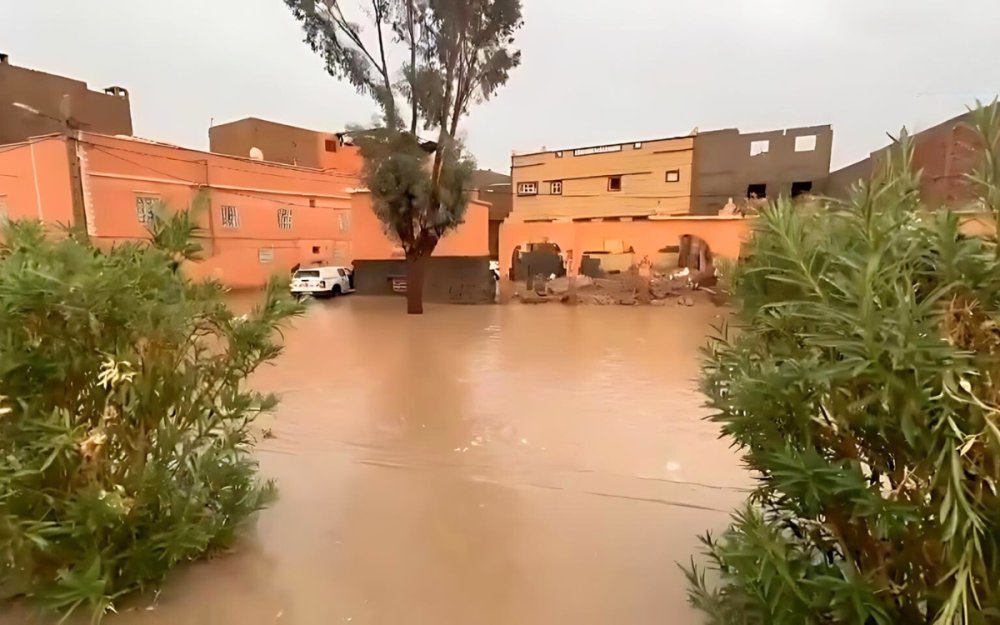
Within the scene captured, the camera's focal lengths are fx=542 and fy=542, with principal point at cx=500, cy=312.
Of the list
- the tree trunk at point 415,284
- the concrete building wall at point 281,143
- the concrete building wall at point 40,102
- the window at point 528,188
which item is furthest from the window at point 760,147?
the concrete building wall at point 40,102

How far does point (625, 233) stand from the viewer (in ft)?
29.6

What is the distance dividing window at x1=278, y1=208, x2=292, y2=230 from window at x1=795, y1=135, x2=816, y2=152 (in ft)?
28.3

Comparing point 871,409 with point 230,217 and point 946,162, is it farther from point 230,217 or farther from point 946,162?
point 230,217

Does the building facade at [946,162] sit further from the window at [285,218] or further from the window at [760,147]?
the window at [285,218]

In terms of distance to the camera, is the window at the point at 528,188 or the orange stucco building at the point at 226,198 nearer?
the orange stucco building at the point at 226,198

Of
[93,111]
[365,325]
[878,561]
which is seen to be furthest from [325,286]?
[878,561]

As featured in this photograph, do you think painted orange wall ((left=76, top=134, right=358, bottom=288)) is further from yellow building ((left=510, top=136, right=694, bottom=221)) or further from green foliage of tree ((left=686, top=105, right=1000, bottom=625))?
green foliage of tree ((left=686, top=105, right=1000, bottom=625))

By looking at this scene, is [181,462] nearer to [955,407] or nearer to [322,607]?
[322,607]

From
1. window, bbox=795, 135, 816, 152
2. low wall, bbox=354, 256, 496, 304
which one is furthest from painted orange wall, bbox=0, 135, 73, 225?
window, bbox=795, 135, 816, 152

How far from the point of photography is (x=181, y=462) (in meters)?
1.65

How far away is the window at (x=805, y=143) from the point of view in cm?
866

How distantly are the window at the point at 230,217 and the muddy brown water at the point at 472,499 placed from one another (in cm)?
519

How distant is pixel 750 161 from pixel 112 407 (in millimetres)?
9637

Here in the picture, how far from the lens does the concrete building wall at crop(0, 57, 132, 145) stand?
24.0 feet
